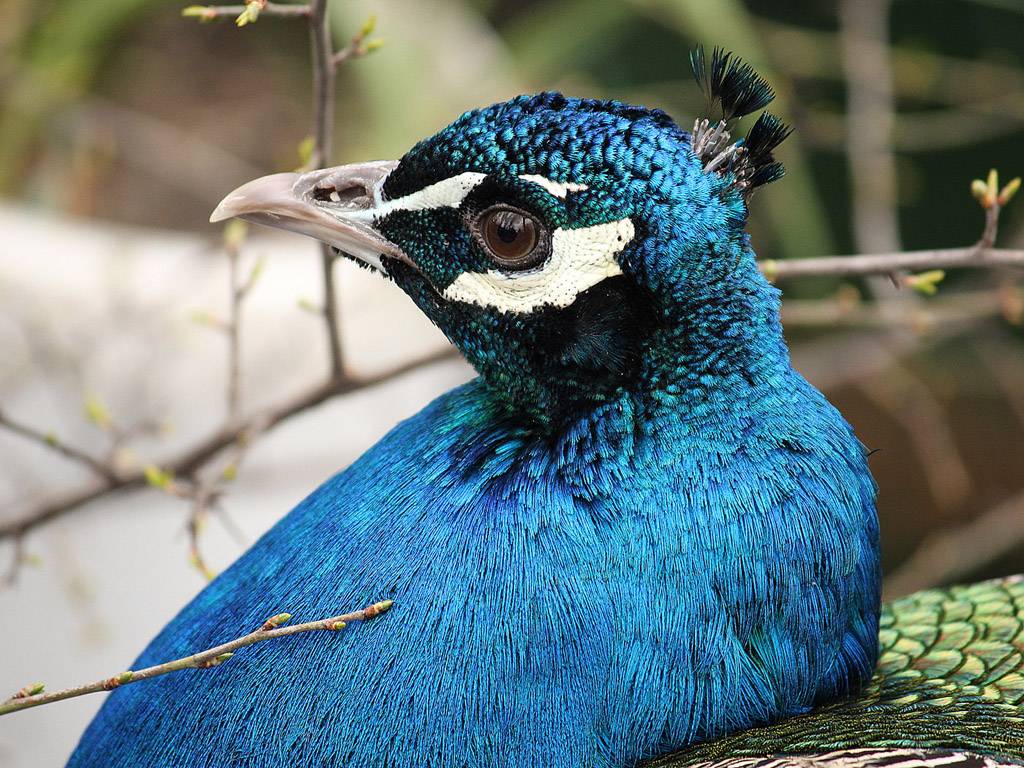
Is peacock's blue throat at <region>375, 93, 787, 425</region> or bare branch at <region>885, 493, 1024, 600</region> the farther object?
bare branch at <region>885, 493, 1024, 600</region>

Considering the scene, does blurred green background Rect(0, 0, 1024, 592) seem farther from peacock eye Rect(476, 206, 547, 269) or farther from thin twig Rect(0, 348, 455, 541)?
peacock eye Rect(476, 206, 547, 269)

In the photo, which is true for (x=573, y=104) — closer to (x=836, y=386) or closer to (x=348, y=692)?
(x=348, y=692)

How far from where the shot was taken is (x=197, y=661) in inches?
30.6

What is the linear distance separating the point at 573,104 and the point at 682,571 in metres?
0.44

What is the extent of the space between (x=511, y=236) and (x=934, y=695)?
65cm

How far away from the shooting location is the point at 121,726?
102cm

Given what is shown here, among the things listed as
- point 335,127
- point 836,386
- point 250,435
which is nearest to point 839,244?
point 836,386

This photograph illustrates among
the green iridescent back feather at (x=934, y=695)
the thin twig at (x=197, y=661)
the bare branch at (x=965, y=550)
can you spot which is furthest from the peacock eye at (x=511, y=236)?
the bare branch at (x=965, y=550)

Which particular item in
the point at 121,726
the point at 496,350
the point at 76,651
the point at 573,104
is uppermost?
the point at 573,104

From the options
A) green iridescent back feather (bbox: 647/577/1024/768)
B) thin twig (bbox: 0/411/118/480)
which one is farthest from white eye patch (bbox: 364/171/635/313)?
thin twig (bbox: 0/411/118/480)

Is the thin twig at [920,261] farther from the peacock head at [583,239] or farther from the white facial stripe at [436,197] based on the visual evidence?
the white facial stripe at [436,197]

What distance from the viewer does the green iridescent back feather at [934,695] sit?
90 cm

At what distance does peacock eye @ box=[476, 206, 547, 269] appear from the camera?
0.92 m

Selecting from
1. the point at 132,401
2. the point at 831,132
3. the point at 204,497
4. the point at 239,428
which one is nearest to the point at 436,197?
the point at 204,497
